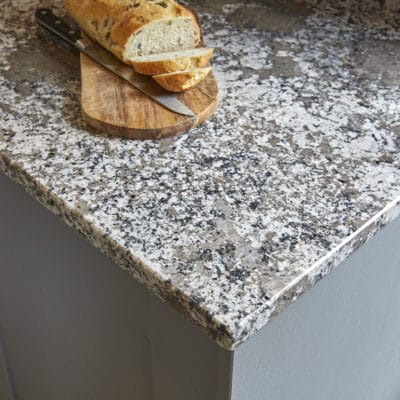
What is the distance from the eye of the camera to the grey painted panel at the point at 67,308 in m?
0.71

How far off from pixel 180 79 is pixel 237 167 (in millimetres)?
149

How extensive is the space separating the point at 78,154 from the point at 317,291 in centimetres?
32

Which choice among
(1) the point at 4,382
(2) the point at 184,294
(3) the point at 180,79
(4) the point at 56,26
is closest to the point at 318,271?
(2) the point at 184,294

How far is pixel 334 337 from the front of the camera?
0.74 m

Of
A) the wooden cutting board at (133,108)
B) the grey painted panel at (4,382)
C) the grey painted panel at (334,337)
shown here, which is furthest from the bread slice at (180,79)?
the grey painted panel at (4,382)

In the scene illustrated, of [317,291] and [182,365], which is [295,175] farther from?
[182,365]

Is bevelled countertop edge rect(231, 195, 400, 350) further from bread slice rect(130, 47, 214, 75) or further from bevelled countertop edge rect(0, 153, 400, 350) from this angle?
bread slice rect(130, 47, 214, 75)

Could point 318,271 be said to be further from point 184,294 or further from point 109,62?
point 109,62

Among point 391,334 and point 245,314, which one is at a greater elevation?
point 245,314

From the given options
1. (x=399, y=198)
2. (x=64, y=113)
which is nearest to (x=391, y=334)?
(x=399, y=198)

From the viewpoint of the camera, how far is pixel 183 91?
787 millimetres

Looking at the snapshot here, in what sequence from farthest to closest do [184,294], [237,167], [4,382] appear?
[4,382] → [237,167] → [184,294]

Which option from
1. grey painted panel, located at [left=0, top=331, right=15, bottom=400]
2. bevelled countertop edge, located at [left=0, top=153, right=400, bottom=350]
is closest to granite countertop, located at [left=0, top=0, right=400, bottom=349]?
bevelled countertop edge, located at [left=0, top=153, right=400, bottom=350]

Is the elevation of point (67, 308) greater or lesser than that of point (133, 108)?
lesser
